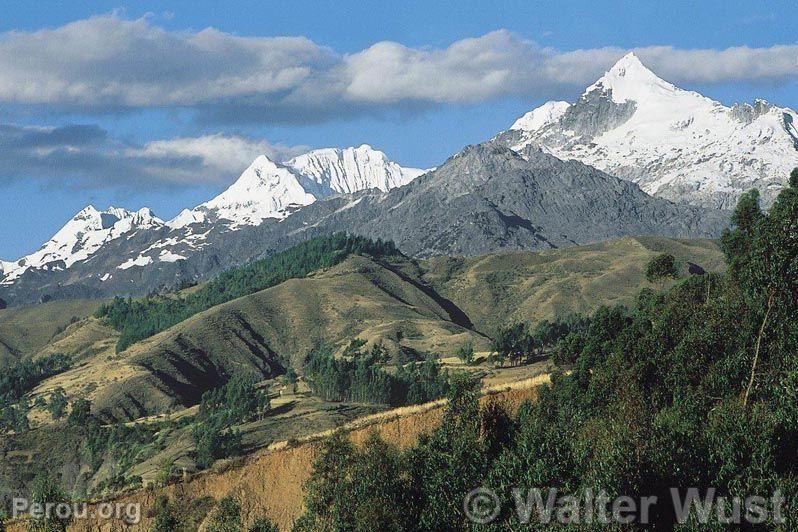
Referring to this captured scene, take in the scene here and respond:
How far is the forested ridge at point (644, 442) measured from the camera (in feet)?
187

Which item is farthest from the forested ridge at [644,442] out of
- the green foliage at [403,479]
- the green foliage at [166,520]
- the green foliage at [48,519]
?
the green foliage at [48,519]

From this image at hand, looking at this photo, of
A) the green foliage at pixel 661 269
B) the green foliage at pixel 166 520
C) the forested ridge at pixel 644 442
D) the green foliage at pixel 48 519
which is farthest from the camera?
the green foliage at pixel 661 269

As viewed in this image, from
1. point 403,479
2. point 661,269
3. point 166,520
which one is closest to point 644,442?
point 403,479

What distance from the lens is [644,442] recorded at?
59.6 meters

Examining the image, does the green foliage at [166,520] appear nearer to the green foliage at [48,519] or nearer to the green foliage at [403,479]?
the green foliage at [48,519]

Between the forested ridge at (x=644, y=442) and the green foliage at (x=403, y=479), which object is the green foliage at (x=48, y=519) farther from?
the forested ridge at (x=644, y=442)

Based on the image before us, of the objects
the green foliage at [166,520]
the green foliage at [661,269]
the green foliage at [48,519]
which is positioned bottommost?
the green foliage at [166,520]

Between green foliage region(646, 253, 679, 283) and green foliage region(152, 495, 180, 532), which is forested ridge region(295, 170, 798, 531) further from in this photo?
green foliage region(646, 253, 679, 283)

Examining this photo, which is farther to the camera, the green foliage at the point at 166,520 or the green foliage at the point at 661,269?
the green foliage at the point at 661,269

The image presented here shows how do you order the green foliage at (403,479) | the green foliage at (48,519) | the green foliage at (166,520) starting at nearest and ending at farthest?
the green foliage at (403,479)
the green foliage at (166,520)
the green foliage at (48,519)

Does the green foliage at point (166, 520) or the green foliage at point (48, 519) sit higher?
the green foliage at point (48, 519)

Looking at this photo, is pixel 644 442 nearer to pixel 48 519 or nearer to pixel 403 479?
pixel 403 479

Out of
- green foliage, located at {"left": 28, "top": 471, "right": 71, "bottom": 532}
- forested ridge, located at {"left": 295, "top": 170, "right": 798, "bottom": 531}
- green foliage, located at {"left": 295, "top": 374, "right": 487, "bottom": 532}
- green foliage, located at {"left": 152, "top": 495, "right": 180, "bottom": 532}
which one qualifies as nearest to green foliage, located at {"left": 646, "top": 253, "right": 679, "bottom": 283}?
forested ridge, located at {"left": 295, "top": 170, "right": 798, "bottom": 531}

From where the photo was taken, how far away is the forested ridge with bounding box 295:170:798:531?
57062mm
